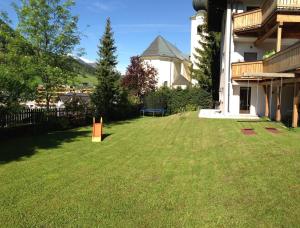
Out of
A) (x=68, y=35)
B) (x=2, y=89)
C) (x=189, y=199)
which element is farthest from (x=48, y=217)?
(x=68, y=35)

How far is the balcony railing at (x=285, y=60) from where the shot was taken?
48.5ft

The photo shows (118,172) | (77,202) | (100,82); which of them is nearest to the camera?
(77,202)

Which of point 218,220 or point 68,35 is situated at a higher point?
point 68,35

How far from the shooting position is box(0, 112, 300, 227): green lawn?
230 inches

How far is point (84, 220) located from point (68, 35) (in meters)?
16.2

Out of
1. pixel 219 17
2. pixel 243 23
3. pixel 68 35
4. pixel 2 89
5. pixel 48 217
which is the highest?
pixel 219 17

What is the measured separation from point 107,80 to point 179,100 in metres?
8.37

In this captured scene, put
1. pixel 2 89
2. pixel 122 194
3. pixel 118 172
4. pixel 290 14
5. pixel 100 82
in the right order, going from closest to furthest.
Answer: pixel 122 194
pixel 118 172
pixel 2 89
pixel 290 14
pixel 100 82

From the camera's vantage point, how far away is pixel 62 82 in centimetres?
1912

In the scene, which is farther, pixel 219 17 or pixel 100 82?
pixel 100 82

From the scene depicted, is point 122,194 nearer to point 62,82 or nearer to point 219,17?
point 62,82

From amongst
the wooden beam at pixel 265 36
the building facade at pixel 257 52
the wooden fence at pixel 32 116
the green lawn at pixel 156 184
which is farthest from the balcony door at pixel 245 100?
the wooden fence at pixel 32 116

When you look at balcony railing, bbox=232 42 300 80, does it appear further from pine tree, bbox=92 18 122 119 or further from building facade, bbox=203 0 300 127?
pine tree, bbox=92 18 122 119

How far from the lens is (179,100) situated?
37125 millimetres
